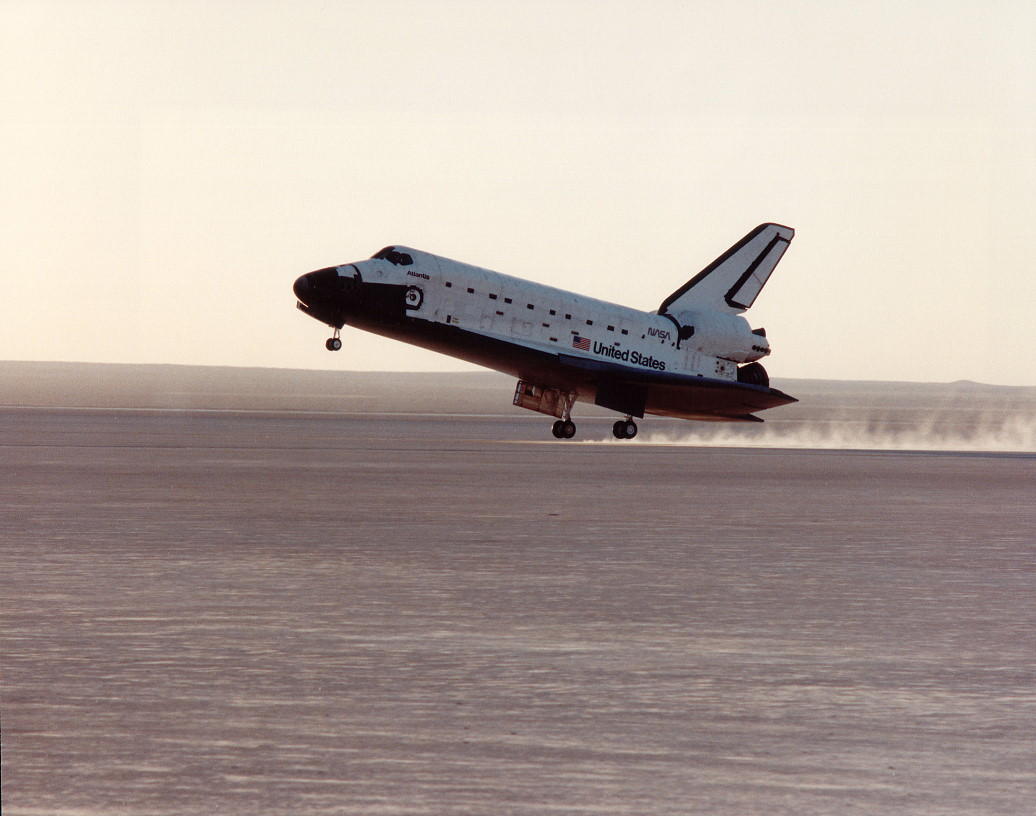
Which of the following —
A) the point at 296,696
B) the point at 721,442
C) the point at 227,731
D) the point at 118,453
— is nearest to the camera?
the point at 227,731

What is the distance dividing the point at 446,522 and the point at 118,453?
686 inches

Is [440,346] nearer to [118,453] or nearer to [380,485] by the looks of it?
[118,453]

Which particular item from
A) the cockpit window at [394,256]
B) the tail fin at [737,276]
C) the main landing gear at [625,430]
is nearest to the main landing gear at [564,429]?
the main landing gear at [625,430]

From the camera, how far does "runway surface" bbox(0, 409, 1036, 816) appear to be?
237 inches

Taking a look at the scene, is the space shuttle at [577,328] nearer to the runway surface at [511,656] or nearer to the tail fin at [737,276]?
the tail fin at [737,276]

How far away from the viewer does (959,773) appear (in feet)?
20.5

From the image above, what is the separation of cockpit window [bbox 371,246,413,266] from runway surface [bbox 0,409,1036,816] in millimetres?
13562

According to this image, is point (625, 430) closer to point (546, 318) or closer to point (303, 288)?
point (546, 318)

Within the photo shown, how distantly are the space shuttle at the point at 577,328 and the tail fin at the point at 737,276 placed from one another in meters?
0.03

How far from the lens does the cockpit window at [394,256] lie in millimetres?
34312

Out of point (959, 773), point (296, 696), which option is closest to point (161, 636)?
point (296, 696)

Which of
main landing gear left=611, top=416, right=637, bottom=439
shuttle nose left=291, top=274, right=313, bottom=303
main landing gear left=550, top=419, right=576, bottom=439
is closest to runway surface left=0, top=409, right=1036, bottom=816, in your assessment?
shuttle nose left=291, top=274, right=313, bottom=303

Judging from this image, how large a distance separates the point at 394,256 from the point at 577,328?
5719 millimetres

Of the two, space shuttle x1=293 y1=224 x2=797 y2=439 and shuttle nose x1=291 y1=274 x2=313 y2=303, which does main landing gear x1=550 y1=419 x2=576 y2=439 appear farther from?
shuttle nose x1=291 y1=274 x2=313 y2=303
